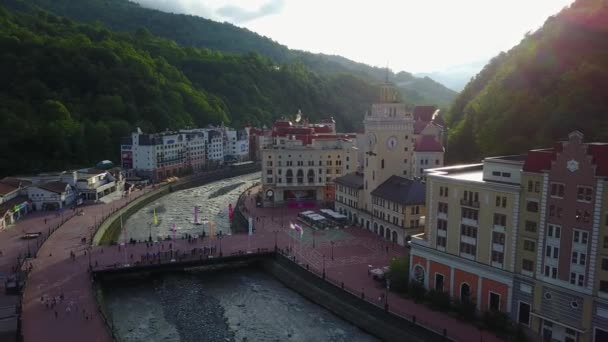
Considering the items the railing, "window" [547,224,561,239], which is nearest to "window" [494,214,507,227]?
"window" [547,224,561,239]

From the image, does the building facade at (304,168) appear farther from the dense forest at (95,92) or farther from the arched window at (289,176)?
the dense forest at (95,92)

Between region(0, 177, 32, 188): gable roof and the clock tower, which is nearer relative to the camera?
the clock tower

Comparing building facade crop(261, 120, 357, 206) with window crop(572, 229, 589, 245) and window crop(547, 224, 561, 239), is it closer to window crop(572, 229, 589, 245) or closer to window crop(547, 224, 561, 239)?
window crop(547, 224, 561, 239)


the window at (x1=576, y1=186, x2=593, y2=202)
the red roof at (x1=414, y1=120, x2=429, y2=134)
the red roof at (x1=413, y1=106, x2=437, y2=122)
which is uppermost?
the red roof at (x1=413, y1=106, x2=437, y2=122)

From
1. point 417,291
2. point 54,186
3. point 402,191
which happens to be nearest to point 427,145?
point 402,191

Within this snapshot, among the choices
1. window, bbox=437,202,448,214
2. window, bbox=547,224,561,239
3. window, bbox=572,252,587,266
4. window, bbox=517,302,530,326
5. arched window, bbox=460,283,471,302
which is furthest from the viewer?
window, bbox=437,202,448,214

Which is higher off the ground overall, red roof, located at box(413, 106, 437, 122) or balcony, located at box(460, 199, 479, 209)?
red roof, located at box(413, 106, 437, 122)

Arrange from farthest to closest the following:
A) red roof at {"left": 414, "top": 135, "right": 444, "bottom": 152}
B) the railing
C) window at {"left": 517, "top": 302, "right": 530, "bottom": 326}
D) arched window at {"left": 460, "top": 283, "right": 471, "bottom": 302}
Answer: red roof at {"left": 414, "top": 135, "right": 444, "bottom": 152} → arched window at {"left": 460, "top": 283, "right": 471, "bottom": 302} → the railing → window at {"left": 517, "top": 302, "right": 530, "bottom": 326}

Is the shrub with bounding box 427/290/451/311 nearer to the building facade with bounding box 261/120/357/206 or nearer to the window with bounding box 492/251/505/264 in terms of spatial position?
the window with bounding box 492/251/505/264

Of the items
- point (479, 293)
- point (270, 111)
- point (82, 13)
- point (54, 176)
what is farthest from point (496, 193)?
point (82, 13)
